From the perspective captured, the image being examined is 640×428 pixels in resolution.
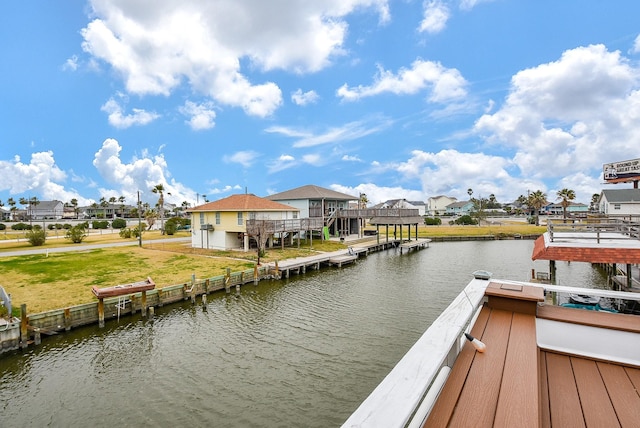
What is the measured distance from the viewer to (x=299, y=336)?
13.1m

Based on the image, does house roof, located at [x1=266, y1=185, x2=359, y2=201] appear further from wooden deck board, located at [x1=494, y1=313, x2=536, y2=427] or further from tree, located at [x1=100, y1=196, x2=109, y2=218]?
tree, located at [x1=100, y1=196, x2=109, y2=218]

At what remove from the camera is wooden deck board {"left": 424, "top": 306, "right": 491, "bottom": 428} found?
2.53 metres

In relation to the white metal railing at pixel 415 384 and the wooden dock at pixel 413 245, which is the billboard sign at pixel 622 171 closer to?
the wooden dock at pixel 413 245

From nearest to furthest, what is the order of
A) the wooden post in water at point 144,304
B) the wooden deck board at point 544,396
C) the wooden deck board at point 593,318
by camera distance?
the wooden deck board at point 544,396, the wooden deck board at point 593,318, the wooden post in water at point 144,304

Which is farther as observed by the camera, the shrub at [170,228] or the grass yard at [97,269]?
the shrub at [170,228]

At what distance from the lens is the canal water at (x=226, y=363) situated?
8.47 metres

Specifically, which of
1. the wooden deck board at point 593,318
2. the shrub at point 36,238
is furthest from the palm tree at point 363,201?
the wooden deck board at point 593,318

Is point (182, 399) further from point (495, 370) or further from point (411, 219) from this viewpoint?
point (411, 219)

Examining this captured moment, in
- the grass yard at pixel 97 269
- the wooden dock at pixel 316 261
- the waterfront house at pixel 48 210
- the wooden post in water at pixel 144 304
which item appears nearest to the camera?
the wooden post in water at pixel 144 304

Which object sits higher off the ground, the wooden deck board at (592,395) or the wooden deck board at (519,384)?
the wooden deck board at (519,384)

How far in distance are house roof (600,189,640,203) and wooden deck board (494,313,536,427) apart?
55.1 meters

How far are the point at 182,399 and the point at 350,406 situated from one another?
477 centimetres

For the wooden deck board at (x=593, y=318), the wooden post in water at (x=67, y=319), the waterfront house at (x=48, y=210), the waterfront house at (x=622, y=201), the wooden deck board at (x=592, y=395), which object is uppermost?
the waterfront house at (x=48, y=210)

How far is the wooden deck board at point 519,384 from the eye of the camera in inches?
99.5
